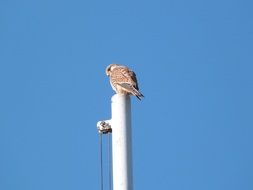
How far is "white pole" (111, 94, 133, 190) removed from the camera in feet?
26.0

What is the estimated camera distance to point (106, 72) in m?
15.4

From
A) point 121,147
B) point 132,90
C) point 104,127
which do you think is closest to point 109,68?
point 132,90

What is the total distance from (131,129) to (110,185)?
77cm

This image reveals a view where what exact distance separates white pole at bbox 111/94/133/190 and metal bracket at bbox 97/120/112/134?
509 millimetres

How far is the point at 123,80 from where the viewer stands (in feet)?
44.9

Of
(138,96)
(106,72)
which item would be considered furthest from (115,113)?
(106,72)

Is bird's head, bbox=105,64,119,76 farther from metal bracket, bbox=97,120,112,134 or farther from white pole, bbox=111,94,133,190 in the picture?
white pole, bbox=111,94,133,190

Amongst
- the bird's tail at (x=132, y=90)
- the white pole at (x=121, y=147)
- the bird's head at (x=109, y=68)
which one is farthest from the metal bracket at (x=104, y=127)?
the bird's head at (x=109, y=68)

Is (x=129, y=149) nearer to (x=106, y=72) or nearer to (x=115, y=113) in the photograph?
(x=115, y=113)

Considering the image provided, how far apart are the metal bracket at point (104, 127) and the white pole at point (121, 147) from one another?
20.0 inches

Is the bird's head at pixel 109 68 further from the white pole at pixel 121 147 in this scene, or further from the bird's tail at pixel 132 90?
the white pole at pixel 121 147

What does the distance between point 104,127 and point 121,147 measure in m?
1.02

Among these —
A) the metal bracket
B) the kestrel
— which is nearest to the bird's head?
the kestrel

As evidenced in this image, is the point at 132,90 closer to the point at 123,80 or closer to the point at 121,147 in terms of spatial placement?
the point at 123,80
